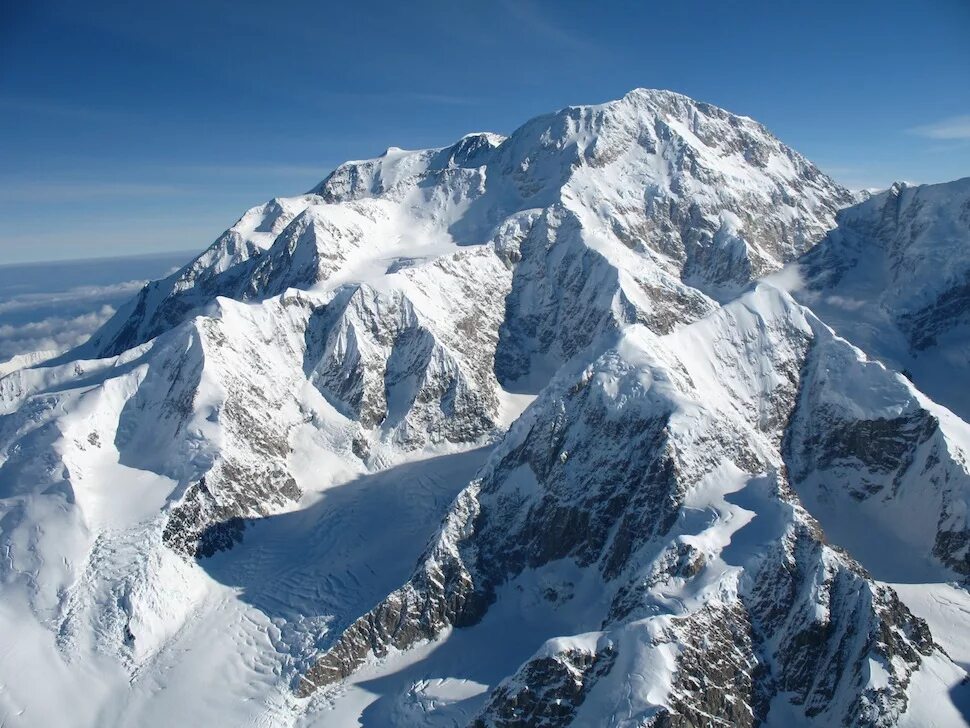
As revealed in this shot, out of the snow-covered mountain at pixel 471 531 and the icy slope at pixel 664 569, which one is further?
the snow-covered mountain at pixel 471 531

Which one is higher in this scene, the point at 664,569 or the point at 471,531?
the point at 664,569

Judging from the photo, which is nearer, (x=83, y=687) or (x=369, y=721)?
(x=369, y=721)

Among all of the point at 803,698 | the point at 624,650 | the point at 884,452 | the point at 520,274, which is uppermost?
the point at 520,274

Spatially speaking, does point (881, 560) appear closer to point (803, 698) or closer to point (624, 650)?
point (803, 698)

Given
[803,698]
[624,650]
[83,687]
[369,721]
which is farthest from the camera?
[83,687]

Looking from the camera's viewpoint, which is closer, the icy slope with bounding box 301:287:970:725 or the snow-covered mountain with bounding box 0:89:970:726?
the icy slope with bounding box 301:287:970:725

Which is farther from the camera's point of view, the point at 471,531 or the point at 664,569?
the point at 471,531

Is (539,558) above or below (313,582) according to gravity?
above

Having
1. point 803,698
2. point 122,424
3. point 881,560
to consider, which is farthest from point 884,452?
point 122,424
